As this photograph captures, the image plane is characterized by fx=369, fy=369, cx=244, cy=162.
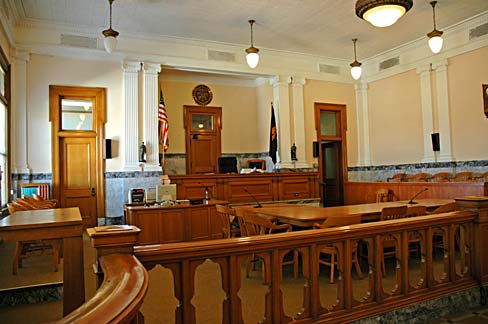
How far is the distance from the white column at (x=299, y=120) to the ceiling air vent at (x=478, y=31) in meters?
3.98

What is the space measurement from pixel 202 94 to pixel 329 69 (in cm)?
373

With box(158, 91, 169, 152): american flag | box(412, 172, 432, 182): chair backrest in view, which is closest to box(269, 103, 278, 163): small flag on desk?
box(158, 91, 169, 152): american flag

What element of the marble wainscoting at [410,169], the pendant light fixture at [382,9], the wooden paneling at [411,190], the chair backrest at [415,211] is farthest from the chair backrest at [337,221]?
the marble wainscoting at [410,169]

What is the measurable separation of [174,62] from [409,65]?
6048mm

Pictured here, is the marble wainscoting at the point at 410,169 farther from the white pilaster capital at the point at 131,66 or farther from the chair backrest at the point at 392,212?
the white pilaster capital at the point at 131,66

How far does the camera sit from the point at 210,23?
310 inches

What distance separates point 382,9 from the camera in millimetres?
4828

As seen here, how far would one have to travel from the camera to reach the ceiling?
6980 millimetres

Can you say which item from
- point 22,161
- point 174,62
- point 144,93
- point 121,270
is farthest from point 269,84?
point 121,270

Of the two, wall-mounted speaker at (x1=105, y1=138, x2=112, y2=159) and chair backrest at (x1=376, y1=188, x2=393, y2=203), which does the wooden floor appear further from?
chair backrest at (x1=376, y1=188, x2=393, y2=203)

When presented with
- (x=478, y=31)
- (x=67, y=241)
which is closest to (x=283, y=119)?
(x=478, y=31)

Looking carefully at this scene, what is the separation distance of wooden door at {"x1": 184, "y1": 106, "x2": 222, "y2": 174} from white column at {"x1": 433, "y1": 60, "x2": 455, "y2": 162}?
19.1 feet

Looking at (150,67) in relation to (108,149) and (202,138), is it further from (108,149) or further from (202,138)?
(202,138)

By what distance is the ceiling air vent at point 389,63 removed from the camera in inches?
393
